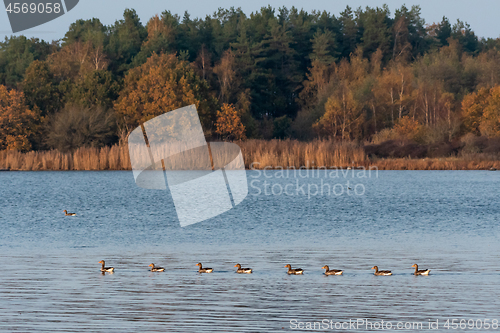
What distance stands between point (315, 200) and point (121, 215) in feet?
35.1

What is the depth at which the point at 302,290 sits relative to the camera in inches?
519

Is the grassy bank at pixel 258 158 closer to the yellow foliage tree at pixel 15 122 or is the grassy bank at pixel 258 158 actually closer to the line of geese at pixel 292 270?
the yellow foliage tree at pixel 15 122

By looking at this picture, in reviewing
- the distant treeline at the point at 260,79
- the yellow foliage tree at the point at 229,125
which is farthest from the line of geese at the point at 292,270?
the yellow foliage tree at the point at 229,125

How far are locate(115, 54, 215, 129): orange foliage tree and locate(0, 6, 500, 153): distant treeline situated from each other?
0.14m

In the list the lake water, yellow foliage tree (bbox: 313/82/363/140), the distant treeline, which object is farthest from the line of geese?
yellow foliage tree (bbox: 313/82/363/140)

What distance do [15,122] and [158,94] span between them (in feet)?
44.5

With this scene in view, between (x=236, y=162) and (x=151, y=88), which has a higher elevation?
(x=151, y=88)

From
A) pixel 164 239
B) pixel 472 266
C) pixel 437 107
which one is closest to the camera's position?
pixel 472 266

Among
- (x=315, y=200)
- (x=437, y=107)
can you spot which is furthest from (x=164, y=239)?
(x=437, y=107)

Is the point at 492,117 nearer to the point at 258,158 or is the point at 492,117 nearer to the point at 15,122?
the point at 258,158

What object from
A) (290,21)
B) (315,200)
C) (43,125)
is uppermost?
(290,21)

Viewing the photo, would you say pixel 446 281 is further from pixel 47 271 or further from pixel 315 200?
pixel 315 200

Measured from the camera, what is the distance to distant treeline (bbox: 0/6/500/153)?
6794 cm

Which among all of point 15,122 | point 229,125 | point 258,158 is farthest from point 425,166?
point 15,122
